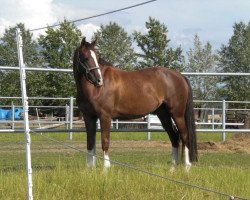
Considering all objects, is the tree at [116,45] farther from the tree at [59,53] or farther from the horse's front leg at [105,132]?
the horse's front leg at [105,132]

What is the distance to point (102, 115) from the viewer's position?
24.2 ft

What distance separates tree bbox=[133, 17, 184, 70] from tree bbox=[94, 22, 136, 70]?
19.6 feet

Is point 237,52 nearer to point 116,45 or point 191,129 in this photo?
point 116,45

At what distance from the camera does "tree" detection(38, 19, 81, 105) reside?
1297 inches

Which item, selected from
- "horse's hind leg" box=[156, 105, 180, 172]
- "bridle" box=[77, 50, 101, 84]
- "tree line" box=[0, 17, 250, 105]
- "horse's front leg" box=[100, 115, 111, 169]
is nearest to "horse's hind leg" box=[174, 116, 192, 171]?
"horse's hind leg" box=[156, 105, 180, 172]

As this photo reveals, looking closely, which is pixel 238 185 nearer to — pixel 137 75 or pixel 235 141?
pixel 137 75

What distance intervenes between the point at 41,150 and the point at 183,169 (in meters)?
5.68

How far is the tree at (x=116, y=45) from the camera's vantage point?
54562 mm

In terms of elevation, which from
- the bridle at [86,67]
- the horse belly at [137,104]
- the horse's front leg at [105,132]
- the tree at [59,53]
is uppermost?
the tree at [59,53]

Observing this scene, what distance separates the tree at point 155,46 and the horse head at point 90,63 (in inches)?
1542

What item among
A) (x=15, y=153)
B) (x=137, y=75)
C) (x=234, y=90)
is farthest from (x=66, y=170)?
(x=234, y=90)

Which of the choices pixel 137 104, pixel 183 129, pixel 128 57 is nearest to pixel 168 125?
pixel 183 129

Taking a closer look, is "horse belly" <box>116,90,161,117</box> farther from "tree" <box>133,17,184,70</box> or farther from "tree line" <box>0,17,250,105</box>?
"tree" <box>133,17,184,70</box>

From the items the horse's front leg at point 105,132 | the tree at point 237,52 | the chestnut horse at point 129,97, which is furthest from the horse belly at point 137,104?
the tree at point 237,52
